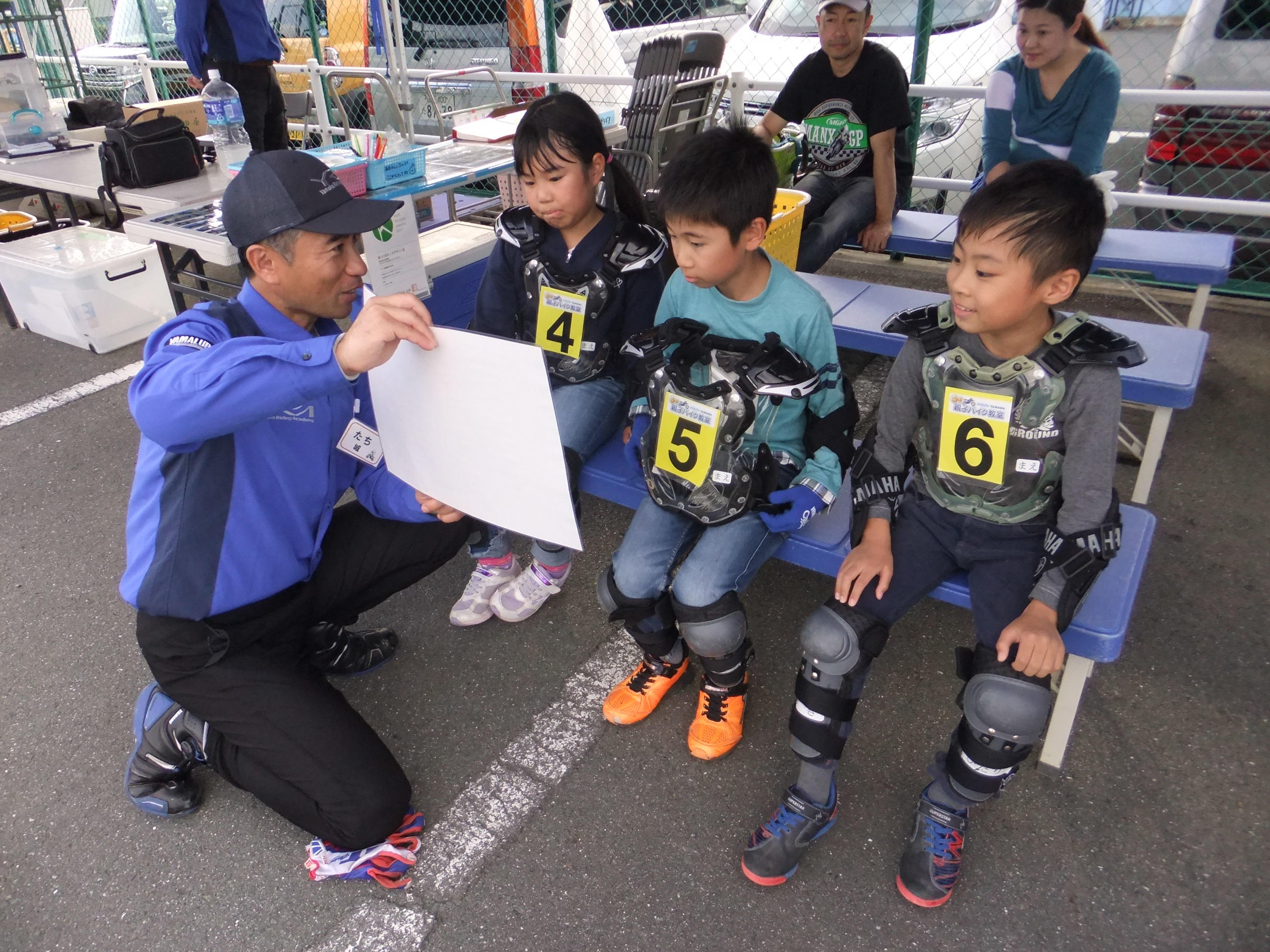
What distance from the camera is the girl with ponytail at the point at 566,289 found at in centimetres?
224

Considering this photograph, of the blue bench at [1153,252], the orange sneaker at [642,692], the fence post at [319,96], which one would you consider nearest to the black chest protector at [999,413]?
the orange sneaker at [642,692]

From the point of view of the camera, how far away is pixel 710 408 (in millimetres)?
1892

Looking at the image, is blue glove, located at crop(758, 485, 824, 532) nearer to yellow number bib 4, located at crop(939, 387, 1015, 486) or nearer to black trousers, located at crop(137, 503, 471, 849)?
yellow number bib 4, located at crop(939, 387, 1015, 486)

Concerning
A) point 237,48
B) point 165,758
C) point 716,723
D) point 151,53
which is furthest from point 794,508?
point 151,53

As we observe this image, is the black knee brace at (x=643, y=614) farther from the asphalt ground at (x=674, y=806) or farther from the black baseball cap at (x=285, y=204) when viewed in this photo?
the black baseball cap at (x=285, y=204)

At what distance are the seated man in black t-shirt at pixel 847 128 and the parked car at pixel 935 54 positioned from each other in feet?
3.81

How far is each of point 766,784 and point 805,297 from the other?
1.16 metres

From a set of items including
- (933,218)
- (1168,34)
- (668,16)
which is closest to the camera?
(933,218)

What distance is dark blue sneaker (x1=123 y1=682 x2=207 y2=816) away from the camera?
6.31 feet

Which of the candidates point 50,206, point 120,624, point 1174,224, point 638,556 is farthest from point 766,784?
point 50,206

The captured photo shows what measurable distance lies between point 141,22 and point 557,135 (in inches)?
353

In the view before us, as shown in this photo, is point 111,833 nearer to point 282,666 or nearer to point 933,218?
point 282,666

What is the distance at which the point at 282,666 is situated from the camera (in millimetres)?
1882

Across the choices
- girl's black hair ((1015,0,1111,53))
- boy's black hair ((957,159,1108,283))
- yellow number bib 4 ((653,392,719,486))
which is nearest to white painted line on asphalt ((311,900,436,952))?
yellow number bib 4 ((653,392,719,486))
